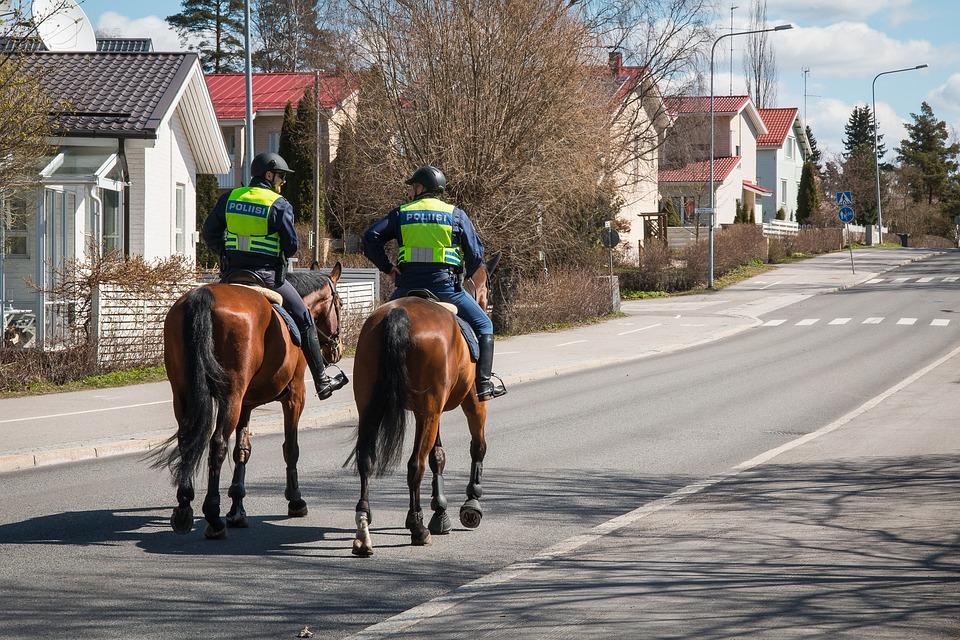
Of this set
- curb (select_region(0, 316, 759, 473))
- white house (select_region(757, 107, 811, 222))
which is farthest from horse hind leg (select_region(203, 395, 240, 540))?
white house (select_region(757, 107, 811, 222))

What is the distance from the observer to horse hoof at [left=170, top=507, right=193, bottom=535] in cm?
752

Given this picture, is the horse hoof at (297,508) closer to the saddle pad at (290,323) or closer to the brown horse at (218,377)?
the brown horse at (218,377)

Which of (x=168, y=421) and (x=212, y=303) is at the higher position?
(x=212, y=303)

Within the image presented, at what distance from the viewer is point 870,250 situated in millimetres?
68438

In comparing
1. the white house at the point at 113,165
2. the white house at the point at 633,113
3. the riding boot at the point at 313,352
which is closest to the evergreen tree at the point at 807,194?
the white house at the point at 633,113

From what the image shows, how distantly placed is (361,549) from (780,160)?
3251 inches

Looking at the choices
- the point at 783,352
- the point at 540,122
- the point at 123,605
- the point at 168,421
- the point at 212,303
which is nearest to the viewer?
the point at 123,605

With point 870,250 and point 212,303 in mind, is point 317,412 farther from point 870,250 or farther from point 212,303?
point 870,250

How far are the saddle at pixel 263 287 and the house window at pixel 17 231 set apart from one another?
519 inches

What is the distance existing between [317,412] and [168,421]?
199cm

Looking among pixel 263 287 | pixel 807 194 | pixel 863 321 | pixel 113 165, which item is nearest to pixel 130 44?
pixel 113 165

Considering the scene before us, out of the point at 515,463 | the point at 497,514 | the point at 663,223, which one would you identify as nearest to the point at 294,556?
the point at 497,514

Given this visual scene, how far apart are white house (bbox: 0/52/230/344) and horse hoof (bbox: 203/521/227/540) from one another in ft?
38.9

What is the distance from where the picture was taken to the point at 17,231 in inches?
849
